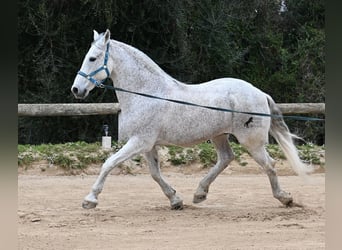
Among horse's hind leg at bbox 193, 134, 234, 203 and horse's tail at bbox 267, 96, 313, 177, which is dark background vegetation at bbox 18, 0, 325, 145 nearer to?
horse's hind leg at bbox 193, 134, 234, 203

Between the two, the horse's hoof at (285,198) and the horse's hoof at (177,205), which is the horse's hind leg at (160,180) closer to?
the horse's hoof at (177,205)

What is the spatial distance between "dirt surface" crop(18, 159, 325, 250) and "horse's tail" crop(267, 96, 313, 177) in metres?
0.41

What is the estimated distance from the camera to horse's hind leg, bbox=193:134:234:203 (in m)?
6.40

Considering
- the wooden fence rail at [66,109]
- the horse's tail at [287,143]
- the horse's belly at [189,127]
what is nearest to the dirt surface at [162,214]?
the horse's tail at [287,143]

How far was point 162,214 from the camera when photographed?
600 centimetres

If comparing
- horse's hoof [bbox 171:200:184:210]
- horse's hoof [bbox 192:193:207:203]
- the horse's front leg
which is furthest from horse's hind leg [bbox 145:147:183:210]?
the horse's front leg

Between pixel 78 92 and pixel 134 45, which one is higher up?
pixel 134 45

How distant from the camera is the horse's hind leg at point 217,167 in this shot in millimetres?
6398

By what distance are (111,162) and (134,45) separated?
31.3 feet

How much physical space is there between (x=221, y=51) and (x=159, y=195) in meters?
8.81

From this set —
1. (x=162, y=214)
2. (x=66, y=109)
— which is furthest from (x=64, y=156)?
(x=162, y=214)

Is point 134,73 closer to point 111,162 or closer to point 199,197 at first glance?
point 111,162

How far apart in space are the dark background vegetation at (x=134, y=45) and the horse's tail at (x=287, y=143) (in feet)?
25.7
